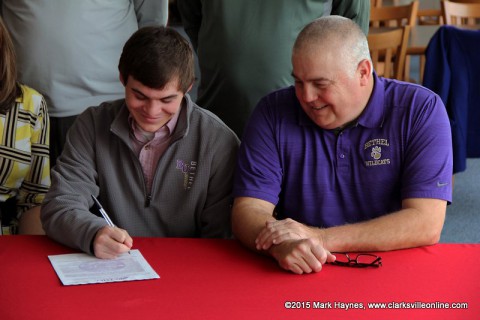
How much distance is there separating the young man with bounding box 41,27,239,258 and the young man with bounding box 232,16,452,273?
0.37ft

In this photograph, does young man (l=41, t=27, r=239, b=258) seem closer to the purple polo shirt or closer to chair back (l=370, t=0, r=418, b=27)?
the purple polo shirt

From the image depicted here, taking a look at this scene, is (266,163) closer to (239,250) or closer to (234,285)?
(239,250)

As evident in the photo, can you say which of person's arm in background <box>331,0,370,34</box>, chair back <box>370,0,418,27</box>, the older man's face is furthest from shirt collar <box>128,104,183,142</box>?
chair back <box>370,0,418,27</box>

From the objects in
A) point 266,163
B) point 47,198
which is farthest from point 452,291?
point 47,198

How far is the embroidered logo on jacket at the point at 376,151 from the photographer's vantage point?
214cm

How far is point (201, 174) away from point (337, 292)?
0.68m

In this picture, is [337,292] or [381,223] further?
[381,223]

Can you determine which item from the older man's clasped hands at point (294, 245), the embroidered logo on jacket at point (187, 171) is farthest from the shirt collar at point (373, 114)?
the embroidered logo on jacket at point (187, 171)

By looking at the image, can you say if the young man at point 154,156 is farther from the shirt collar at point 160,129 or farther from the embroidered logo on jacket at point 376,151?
the embroidered logo on jacket at point 376,151

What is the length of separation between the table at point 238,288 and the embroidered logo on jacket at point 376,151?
11.5 inches

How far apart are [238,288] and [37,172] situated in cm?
113

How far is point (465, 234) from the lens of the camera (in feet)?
13.8

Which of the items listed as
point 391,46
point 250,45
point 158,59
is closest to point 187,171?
point 158,59

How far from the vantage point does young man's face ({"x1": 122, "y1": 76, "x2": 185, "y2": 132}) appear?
2.14 metres
